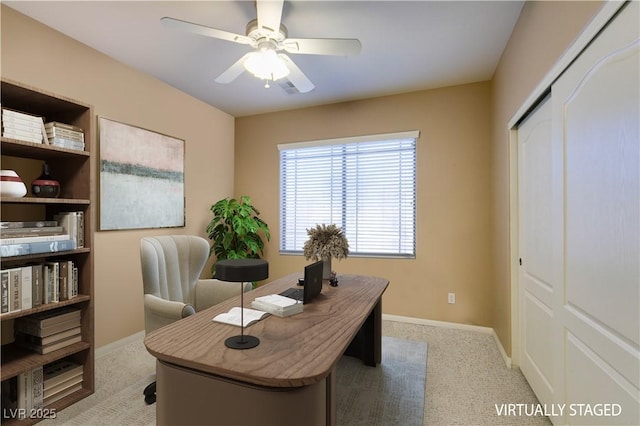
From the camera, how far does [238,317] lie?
1.46 meters

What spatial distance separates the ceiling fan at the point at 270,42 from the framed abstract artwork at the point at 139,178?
1553 mm

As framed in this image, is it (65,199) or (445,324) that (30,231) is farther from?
(445,324)

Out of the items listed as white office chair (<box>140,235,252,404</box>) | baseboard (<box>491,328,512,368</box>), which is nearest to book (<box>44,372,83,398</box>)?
white office chair (<box>140,235,252,404</box>)

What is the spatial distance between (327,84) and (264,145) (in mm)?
1391

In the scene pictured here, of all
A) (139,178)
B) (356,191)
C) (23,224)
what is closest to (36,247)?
(23,224)

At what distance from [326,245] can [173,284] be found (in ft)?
4.30

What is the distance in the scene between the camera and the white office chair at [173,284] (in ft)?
6.45

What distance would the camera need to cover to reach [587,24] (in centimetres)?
124

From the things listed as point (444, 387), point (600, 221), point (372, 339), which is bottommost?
point (444, 387)

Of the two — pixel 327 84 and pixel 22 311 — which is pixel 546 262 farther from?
pixel 22 311

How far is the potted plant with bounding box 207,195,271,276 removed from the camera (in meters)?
3.67

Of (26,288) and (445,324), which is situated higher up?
(26,288)

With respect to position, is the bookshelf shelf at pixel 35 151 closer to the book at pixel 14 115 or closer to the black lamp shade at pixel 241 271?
the book at pixel 14 115

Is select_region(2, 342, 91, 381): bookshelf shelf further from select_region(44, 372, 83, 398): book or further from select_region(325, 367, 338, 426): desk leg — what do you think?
select_region(325, 367, 338, 426): desk leg
